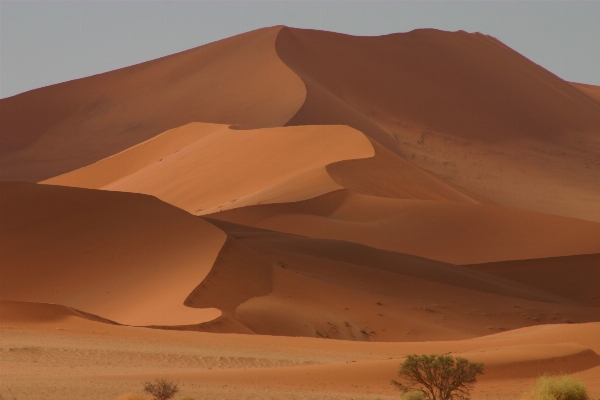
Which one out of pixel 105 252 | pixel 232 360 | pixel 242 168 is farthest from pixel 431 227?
pixel 232 360

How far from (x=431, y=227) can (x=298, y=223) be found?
4352 millimetres

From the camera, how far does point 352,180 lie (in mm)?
37750

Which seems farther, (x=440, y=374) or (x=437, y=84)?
(x=437, y=84)

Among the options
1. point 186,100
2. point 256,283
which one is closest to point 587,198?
point 186,100

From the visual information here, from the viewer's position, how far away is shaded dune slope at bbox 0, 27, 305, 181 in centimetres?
5809

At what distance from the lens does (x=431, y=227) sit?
34.6 meters

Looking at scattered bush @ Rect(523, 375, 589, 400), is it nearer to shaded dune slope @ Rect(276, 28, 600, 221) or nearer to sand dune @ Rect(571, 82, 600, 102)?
shaded dune slope @ Rect(276, 28, 600, 221)

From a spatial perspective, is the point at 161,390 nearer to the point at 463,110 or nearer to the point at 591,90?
the point at 463,110

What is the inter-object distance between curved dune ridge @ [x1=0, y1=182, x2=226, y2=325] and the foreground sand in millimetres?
2493

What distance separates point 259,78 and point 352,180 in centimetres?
2444

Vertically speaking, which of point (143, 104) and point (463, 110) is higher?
point (143, 104)

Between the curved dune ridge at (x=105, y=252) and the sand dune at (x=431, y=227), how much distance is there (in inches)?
290

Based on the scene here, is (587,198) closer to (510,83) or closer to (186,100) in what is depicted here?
(510,83)

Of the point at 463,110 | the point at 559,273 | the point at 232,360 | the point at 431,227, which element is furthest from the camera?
the point at 463,110
